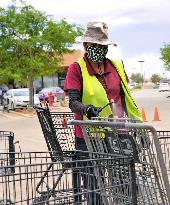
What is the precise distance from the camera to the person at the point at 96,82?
4.29m

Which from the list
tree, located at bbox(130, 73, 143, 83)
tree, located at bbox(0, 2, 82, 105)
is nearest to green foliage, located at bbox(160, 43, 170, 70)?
tree, located at bbox(0, 2, 82, 105)

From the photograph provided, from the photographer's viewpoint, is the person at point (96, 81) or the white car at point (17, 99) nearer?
the person at point (96, 81)

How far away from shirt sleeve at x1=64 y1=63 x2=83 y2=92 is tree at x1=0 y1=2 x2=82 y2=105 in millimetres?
25395

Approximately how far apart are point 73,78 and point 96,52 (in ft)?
0.89

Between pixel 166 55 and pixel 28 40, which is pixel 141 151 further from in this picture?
pixel 166 55

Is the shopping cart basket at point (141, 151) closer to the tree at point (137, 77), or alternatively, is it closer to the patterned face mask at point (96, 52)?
the patterned face mask at point (96, 52)

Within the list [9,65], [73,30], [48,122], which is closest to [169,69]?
[73,30]

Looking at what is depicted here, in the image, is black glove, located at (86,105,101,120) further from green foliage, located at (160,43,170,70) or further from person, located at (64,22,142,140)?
green foliage, located at (160,43,170,70)

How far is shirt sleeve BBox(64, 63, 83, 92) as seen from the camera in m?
4.30

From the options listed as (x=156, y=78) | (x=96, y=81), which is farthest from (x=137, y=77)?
(x=96, y=81)

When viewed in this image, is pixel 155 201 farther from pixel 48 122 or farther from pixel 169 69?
pixel 169 69

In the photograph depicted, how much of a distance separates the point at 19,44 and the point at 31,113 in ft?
15.1

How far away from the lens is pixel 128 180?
3361 millimetres

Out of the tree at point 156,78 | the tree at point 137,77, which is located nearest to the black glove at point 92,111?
the tree at point 137,77
